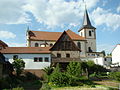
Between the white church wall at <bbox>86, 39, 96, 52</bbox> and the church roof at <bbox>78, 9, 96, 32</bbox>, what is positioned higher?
the church roof at <bbox>78, 9, 96, 32</bbox>

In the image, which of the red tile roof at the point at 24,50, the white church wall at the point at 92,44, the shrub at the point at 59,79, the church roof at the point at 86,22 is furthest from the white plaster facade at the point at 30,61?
the church roof at the point at 86,22

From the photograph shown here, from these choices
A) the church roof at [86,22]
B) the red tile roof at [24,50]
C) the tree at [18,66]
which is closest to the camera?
the tree at [18,66]

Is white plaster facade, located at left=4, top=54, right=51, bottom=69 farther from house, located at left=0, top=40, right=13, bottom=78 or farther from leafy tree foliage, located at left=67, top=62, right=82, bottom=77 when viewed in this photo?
leafy tree foliage, located at left=67, top=62, right=82, bottom=77

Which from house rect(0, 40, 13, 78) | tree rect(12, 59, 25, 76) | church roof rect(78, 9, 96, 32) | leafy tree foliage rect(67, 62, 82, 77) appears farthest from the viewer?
church roof rect(78, 9, 96, 32)

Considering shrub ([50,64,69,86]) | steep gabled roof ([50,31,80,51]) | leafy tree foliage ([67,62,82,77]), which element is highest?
steep gabled roof ([50,31,80,51])

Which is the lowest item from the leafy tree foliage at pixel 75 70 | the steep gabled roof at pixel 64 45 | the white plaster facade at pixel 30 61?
the leafy tree foliage at pixel 75 70

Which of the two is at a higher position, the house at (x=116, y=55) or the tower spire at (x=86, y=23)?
the tower spire at (x=86, y=23)

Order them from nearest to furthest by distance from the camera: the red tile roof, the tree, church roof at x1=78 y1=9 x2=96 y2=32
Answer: the tree < the red tile roof < church roof at x1=78 y1=9 x2=96 y2=32

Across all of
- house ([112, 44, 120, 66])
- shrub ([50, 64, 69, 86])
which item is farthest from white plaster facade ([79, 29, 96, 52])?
shrub ([50, 64, 69, 86])

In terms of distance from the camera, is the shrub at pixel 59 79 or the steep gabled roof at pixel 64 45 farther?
the steep gabled roof at pixel 64 45

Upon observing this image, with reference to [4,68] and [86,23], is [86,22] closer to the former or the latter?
[86,23]

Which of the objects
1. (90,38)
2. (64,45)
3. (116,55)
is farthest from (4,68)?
(90,38)

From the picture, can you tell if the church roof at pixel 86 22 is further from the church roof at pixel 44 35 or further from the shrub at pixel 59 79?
the shrub at pixel 59 79

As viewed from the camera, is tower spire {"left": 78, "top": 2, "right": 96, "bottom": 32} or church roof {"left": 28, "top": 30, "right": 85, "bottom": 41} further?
tower spire {"left": 78, "top": 2, "right": 96, "bottom": 32}
